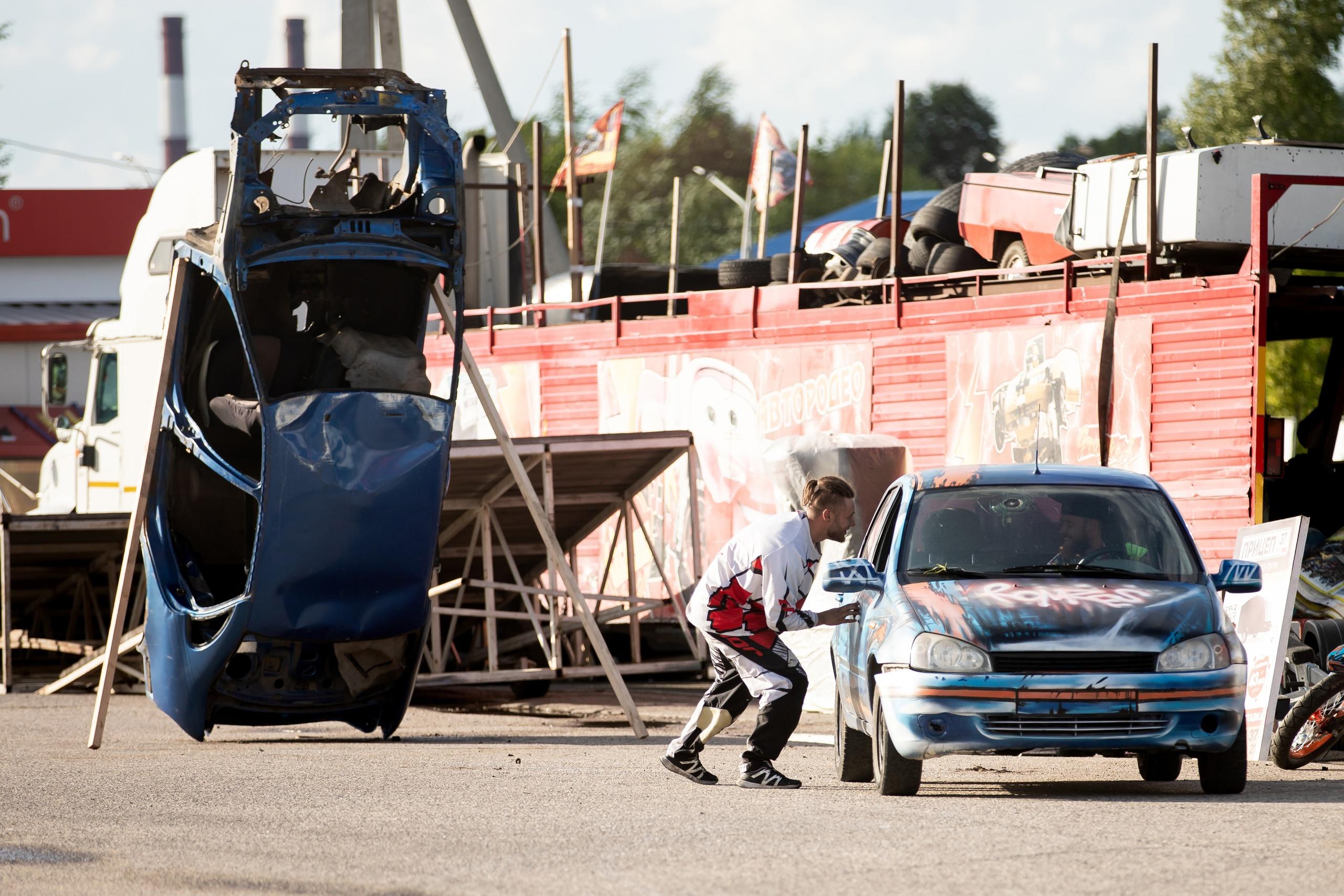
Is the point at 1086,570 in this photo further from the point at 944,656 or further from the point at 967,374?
the point at 967,374

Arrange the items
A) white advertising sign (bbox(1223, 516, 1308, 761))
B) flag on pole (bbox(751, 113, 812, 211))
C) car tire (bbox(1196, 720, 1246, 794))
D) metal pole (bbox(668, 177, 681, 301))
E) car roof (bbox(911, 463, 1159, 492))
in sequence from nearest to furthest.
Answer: car tire (bbox(1196, 720, 1246, 794)), car roof (bbox(911, 463, 1159, 492)), white advertising sign (bbox(1223, 516, 1308, 761)), metal pole (bbox(668, 177, 681, 301)), flag on pole (bbox(751, 113, 812, 211))

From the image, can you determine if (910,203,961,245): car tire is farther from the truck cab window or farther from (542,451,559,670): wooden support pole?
the truck cab window

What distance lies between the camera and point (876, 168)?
95.2m

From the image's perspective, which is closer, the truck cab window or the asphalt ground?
the asphalt ground

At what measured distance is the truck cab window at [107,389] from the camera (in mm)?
19672

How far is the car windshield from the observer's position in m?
9.73

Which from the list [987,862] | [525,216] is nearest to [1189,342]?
[987,862]

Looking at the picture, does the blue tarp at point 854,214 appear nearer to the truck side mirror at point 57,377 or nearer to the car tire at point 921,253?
the car tire at point 921,253

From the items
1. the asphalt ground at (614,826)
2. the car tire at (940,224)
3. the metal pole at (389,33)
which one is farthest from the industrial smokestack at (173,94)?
the asphalt ground at (614,826)

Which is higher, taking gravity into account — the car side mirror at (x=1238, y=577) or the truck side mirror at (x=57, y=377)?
the truck side mirror at (x=57, y=377)

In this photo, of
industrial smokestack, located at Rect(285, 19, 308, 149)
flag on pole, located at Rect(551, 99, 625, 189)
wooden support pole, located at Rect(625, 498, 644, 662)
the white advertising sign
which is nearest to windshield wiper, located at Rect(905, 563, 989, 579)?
the white advertising sign

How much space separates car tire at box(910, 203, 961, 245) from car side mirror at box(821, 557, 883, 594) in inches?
475

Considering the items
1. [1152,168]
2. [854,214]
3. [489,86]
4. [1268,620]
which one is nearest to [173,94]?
[854,214]

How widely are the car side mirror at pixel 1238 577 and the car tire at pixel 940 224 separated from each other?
11.9 m
